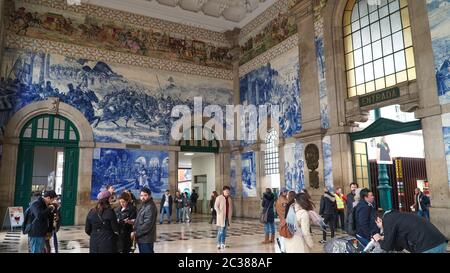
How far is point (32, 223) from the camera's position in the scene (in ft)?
17.7

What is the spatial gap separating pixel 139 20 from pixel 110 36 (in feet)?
5.65

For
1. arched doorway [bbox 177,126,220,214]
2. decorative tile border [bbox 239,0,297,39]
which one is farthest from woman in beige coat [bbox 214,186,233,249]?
decorative tile border [bbox 239,0,297,39]

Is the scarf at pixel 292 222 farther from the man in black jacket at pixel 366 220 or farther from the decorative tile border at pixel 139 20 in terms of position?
the decorative tile border at pixel 139 20

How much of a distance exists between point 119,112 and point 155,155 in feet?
8.47

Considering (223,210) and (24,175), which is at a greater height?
(24,175)

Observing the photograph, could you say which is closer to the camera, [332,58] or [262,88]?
[332,58]

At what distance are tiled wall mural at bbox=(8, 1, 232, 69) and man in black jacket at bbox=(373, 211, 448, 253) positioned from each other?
619 inches

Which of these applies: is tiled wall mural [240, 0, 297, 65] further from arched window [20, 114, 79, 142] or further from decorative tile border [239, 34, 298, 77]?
arched window [20, 114, 79, 142]

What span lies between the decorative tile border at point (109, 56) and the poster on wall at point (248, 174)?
15.1 feet

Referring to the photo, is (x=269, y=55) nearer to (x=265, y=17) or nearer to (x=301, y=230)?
(x=265, y=17)

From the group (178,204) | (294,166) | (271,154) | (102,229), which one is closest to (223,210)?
(102,229)

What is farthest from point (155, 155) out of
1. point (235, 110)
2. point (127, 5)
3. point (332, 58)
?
point (332, 58)

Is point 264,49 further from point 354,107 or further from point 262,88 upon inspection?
point 354,107

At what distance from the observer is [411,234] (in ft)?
11.6
